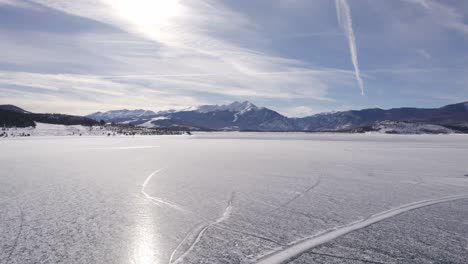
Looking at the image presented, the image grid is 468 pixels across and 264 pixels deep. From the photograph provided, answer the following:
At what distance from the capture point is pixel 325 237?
7.18 m

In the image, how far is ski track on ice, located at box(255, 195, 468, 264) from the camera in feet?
19.7

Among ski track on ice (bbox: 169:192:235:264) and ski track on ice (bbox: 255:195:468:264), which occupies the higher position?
ski track on ice (bbox: 255:195:468:264)


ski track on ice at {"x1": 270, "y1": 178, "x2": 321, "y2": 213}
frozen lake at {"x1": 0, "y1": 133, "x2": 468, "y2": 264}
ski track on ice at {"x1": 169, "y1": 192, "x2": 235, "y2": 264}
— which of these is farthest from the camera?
ski track on ice at {"x1": 270, "y1": 178, "x2": 321, "y2": 213}

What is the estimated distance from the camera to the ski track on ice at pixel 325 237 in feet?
19.7

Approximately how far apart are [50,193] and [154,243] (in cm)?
708

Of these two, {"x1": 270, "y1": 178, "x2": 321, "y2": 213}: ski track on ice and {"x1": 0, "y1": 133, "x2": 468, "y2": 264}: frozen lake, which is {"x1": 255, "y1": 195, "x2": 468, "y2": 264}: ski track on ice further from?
{"x1": 270, "y1": 178, "x2": 321, "y2": 213}: ski track on ice

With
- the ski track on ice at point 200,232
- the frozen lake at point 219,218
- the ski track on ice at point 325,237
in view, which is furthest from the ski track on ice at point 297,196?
the ski track on ice at point 325,237

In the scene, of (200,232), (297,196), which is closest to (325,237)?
(200,232)

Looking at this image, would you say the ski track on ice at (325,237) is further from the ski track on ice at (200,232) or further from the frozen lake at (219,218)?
the ski track on ice at (200,232)

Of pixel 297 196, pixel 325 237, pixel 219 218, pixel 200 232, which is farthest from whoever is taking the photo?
pixel 297 196

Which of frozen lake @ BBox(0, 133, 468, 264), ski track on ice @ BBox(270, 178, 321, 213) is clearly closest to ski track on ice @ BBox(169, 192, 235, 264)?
frozen lake @ BBox(0, 133, 468, 264)

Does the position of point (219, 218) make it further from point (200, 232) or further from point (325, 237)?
point (325, 237)

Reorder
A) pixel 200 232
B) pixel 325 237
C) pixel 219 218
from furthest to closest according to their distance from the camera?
pixel 219 218 → pixel 200 232 → pixel 325 237

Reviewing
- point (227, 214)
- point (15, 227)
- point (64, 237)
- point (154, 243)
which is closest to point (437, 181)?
point (227, 214)
